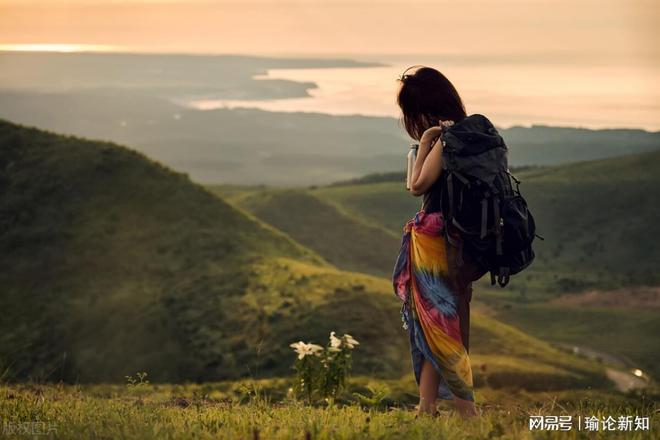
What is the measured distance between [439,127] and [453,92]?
330mm

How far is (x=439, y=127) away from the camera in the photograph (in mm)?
7102

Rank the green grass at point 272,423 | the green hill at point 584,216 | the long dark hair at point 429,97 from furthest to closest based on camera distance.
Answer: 1. the green hill at point 584,216
2. the long dark hair at point 429,97
3. the green grass at point 272,423

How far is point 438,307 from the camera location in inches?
278

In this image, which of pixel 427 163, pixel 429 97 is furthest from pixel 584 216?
pixel 427 163

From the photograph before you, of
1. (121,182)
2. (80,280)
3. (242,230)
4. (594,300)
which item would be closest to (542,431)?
(80,280)

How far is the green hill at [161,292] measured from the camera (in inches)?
977

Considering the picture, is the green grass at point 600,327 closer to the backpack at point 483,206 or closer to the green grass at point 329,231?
the green grass at point 329,231

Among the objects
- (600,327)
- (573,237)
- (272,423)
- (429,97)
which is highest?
(429,97)

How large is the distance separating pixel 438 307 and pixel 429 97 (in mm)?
1664

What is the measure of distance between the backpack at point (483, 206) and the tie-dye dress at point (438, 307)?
20 centimetres

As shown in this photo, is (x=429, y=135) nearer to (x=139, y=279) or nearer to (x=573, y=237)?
(x=139, y=279)

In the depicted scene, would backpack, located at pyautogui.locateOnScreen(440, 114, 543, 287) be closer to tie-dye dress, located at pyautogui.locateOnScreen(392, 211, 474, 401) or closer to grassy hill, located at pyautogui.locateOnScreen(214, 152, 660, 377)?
tie-dye dress, located at pyautogui.locateOnScreen(392, 211, 474, 401)

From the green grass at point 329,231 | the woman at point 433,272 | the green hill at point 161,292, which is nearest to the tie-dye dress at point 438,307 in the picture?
the woman at point 433,272

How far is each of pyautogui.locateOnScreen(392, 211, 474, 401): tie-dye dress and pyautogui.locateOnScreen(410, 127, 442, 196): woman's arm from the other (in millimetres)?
243
